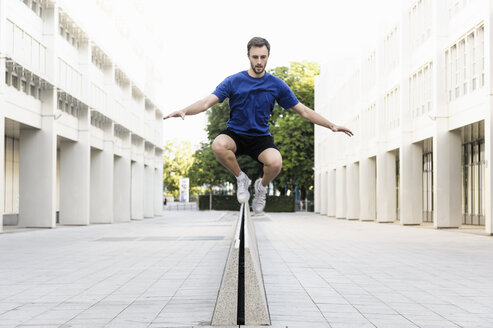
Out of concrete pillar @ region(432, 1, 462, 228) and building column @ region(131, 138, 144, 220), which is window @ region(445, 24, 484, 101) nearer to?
concrete pillar @ region(432, 1, 462, 228)

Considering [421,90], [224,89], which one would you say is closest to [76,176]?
[421,90]

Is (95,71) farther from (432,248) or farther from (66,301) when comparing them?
(66,301)

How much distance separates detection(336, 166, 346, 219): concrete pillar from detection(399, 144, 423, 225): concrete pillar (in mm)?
18633

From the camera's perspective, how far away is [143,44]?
53.5 meters

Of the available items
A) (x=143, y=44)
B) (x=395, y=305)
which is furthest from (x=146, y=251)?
(x=143, y=44)

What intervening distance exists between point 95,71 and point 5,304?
30.4 metres

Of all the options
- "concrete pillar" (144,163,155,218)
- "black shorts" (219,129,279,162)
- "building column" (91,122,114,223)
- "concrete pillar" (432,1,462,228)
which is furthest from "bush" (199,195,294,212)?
"black shorts" (219,129,279,162)

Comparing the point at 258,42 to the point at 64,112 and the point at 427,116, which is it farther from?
the point at 64,112

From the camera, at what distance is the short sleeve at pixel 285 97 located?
6219mm

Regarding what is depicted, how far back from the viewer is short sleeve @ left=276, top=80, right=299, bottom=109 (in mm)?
6219

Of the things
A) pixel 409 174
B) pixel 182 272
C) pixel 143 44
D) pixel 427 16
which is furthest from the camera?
pixel 143 44

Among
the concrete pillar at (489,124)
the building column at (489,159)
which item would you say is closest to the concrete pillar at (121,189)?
the concrete pillar at (489,124)

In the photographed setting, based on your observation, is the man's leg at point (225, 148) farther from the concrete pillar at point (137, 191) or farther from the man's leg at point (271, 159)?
the concrete pillar at point (137, 191)

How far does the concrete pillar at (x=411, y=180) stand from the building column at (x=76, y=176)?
17679 millimetres
